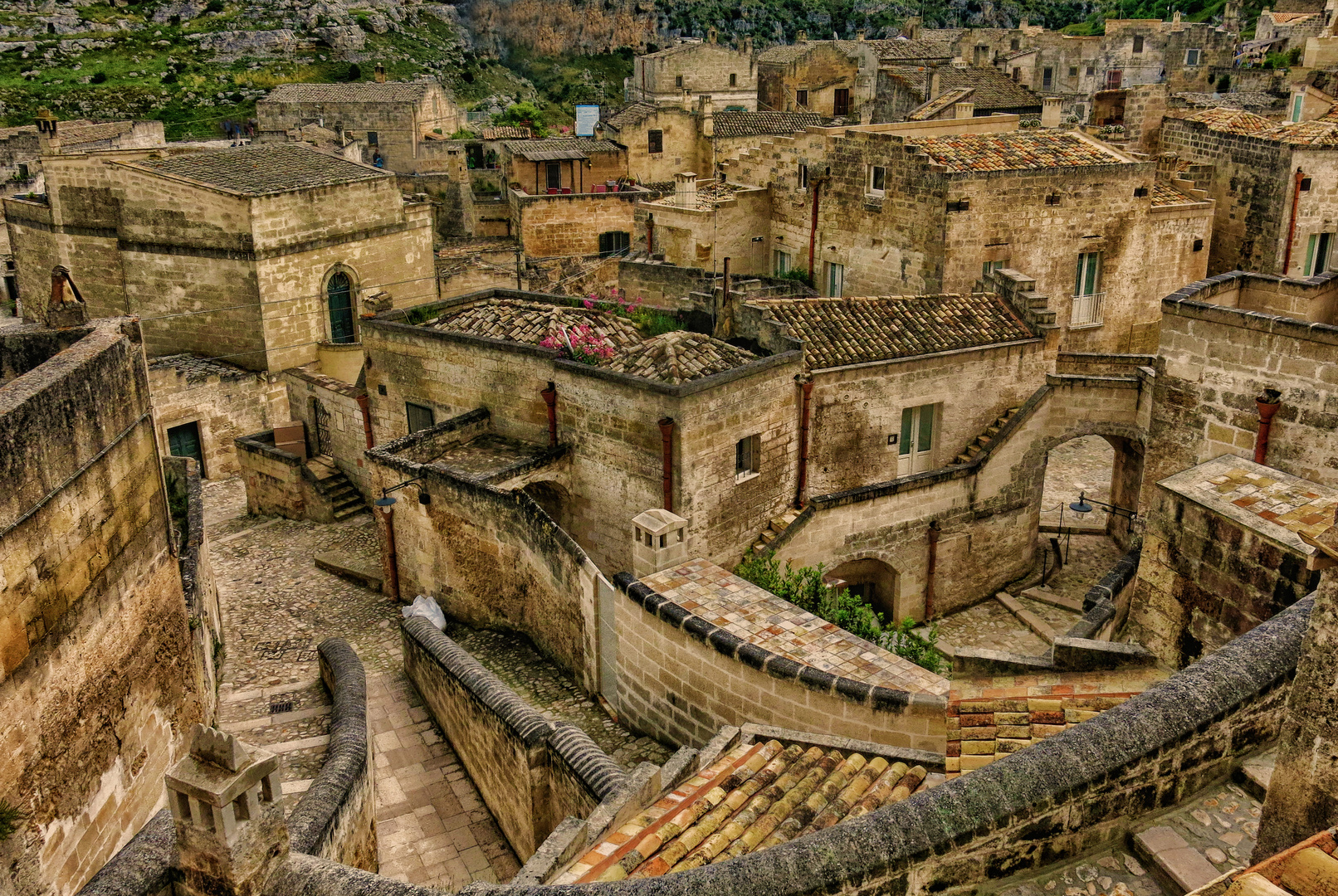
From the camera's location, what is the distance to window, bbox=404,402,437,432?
23.6 metres

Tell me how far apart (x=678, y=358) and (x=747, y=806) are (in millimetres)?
10295

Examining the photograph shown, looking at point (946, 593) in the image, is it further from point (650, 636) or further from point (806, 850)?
point (806, 850)

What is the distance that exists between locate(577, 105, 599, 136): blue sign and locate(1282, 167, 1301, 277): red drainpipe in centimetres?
3495

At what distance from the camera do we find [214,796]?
8312mm

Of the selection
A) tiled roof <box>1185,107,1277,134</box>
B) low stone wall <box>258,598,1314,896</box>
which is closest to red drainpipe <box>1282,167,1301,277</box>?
tiled roof <box>1185,107,1277,134</box>

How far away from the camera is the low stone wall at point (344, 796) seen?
11.2 m

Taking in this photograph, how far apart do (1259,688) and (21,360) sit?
48.4 ft

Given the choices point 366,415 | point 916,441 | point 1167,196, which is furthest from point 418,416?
point 1167,196

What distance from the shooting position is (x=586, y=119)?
57.7 m

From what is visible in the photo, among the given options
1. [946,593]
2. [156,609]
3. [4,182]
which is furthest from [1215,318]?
[4,182]

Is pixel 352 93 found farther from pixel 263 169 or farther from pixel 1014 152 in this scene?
pixel 1014 152

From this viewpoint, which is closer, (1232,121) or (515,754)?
(515,754)

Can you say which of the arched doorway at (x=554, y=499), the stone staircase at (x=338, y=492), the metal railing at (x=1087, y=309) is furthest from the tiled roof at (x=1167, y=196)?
the stone staircase at (x=338, y=492)

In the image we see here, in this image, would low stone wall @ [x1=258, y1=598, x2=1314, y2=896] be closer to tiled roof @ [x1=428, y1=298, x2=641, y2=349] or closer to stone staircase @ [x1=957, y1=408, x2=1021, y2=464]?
tiled roof @ [x1=428, y1=298, x2=641, y2=349]
